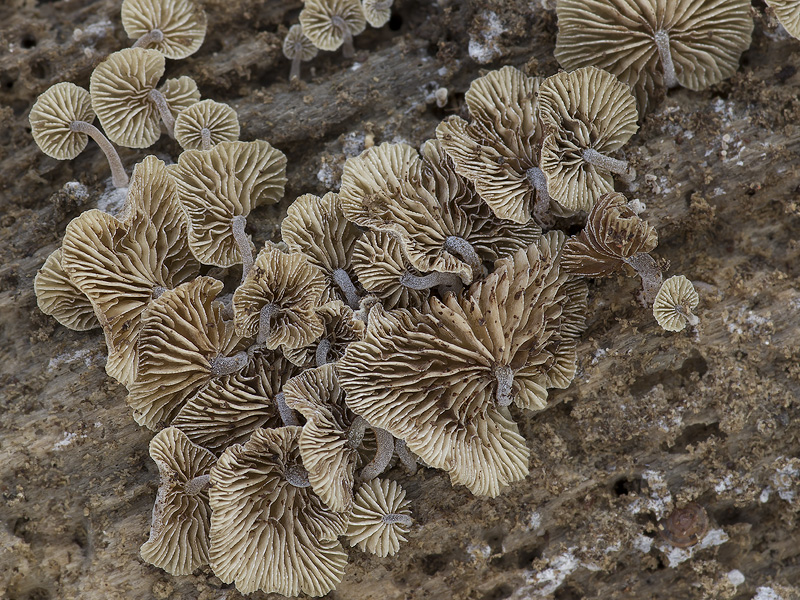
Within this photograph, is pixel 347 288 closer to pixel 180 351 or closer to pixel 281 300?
pixel 281 300

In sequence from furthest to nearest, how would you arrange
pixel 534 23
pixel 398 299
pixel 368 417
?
pixel 534 23
pixel 398 299
pixel 368 417

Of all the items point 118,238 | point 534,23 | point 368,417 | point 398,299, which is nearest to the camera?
point 368,417

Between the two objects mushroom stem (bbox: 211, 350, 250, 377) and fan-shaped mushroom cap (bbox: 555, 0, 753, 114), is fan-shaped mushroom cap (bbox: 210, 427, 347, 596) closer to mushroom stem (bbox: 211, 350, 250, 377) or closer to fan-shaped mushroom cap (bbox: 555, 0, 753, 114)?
mushroom stem (bbox: 211, 350, 250, 377)

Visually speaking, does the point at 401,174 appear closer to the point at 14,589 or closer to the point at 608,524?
the point at 608,524

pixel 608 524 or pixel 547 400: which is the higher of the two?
pixel 547 400

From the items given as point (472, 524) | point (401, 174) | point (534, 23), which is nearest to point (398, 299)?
point (401, 174)


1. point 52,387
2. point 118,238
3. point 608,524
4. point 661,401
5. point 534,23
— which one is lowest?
point 608,524

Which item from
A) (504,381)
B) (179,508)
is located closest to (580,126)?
(504,381)

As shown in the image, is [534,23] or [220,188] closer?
[220,188]

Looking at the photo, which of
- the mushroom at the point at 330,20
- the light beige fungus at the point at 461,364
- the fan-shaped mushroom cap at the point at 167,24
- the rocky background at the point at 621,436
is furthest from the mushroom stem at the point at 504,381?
the fan-shaped mushroom cap at the point at 167,24
